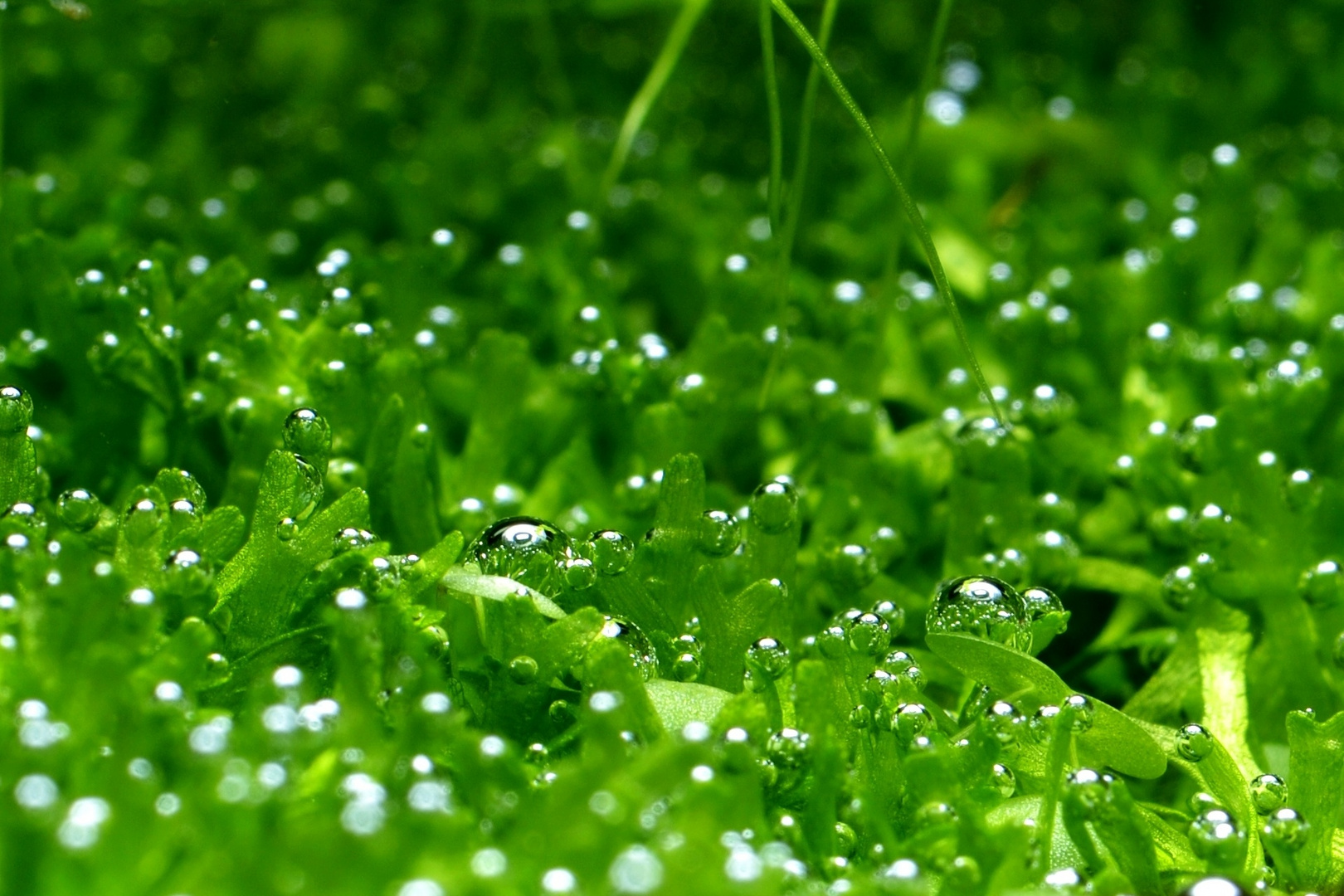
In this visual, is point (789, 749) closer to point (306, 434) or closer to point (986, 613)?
point (986, 613)

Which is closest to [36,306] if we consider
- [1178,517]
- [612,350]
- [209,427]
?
[209,427]

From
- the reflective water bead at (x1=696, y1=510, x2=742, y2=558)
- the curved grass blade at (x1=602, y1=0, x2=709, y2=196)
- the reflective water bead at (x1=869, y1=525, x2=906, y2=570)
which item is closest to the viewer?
the reflective water bead at (x1=696, y1=510, x2=742, y2=558)

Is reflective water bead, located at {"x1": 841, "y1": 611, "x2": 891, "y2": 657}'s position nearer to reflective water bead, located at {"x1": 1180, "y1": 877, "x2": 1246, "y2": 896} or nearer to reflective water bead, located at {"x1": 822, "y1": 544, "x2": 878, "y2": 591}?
reflective water bead, located at {"x1": 822, "y1": 544, "x2": 878, "y2": 591}

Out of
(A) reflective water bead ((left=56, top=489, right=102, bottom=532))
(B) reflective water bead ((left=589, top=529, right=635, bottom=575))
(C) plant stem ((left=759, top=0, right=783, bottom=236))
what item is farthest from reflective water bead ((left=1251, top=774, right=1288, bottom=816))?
(A) reflective water bead ((left=56, top=489, right=102, bottom=532))

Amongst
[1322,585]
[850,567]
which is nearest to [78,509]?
[850,567]

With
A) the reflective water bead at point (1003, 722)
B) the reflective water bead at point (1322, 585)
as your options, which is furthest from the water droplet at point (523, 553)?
the reflective water bead at point (1322, 585)

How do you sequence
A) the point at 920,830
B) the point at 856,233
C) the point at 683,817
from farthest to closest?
1. the point at 856,233
2. the point at 920,830
3. the point at 683,817

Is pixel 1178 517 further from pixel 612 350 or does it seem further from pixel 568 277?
pixel 568 277
